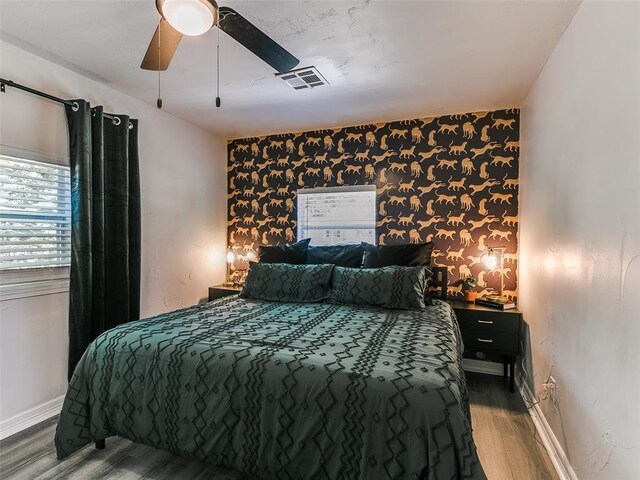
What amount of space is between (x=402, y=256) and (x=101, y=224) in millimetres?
2420

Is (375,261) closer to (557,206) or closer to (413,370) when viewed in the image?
(557,206)

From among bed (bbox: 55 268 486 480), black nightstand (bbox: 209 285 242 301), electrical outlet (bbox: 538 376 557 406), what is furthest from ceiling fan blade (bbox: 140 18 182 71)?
electrical outlet (bbox: 538 376 557 406)

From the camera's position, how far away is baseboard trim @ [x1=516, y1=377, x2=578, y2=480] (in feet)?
5.74

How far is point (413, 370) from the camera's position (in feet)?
4.73

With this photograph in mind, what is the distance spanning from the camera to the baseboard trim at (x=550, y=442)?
1.75 metres

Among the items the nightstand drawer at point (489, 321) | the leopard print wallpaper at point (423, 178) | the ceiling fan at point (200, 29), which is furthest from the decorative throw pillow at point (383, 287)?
the ceiling fan at point (200, 29)

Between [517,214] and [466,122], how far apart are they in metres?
0.99

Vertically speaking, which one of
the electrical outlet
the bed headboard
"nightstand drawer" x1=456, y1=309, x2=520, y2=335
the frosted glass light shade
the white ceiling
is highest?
the white ceiling

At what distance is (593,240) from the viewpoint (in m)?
1.52

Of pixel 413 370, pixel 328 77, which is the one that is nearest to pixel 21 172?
pixel 328 77

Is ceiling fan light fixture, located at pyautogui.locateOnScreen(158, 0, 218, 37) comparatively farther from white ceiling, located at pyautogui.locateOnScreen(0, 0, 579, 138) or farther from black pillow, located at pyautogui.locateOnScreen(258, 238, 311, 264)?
black pillow, located at pyautogui.locateOnScreen(258, 238, 311, 264)

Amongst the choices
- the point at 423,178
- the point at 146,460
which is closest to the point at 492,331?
the point at 423,178

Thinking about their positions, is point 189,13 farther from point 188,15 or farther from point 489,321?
point 489,321

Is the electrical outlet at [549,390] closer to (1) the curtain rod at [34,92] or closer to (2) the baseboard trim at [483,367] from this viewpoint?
(2) the baseboard trim at [483,367]
